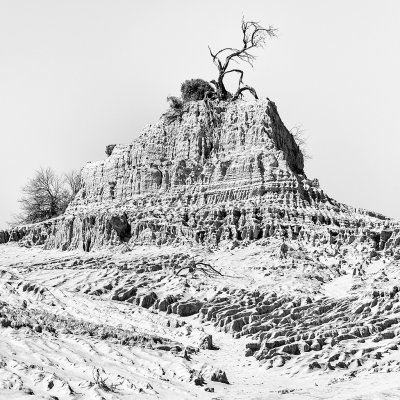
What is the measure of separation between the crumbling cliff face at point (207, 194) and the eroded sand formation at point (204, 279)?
0.09 metres

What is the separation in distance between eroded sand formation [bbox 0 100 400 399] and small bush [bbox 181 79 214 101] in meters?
2.07

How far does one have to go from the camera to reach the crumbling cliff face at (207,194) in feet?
129

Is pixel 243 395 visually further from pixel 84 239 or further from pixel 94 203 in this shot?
pixel 94 203

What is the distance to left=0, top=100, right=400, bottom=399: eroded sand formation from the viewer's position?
57.7 feet

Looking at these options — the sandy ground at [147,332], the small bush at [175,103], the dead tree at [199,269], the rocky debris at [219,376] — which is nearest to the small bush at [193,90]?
the small bush at [175,103]

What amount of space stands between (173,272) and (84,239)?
979 cm

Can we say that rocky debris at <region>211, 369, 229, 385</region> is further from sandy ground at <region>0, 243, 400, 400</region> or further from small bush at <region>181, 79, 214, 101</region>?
small bush at <region>181, 79, 214, 101</region>

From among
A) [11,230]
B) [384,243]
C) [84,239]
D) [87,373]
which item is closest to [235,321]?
[87,373]

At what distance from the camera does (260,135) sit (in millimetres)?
43969

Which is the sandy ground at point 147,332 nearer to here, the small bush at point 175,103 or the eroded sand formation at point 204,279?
the eroded sand formation at point 204,279

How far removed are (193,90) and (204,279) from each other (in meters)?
21.1

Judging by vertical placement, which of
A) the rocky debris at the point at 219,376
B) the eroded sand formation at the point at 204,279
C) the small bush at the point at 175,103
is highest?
A: the small bush at the point at 175,103

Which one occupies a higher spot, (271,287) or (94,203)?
(94,203)

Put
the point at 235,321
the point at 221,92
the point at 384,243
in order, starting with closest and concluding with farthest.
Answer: the point at 235,321 < the point at 384,243 < the point at 221,92
